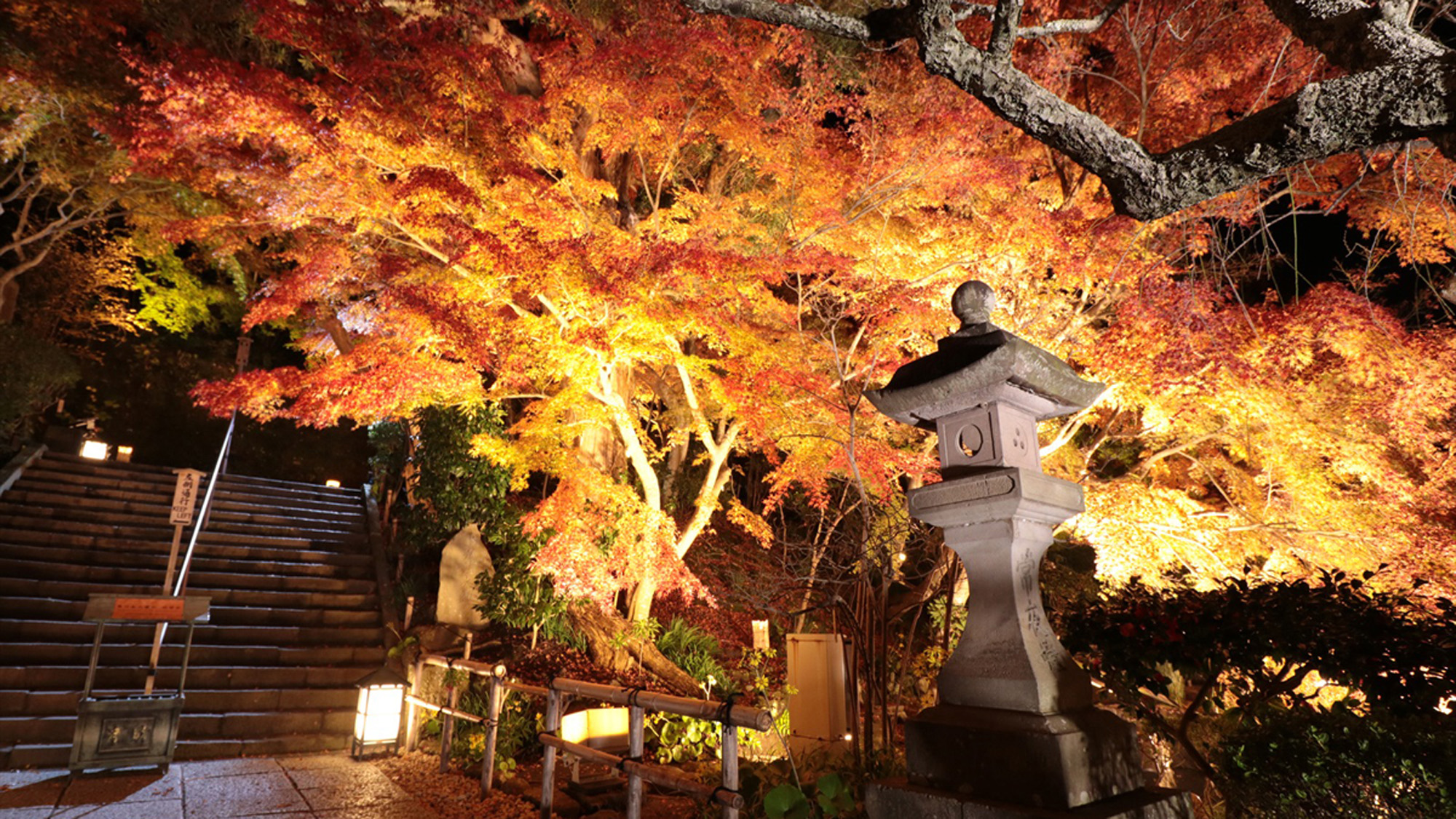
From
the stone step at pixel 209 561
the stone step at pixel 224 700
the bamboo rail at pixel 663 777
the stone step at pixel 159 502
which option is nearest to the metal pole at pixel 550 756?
the bamboo rail at pixel 663 777

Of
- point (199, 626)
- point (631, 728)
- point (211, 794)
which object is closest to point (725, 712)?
point (631, 728)

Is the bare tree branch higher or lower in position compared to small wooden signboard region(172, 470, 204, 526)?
higher

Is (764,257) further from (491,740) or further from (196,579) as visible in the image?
(196,579)

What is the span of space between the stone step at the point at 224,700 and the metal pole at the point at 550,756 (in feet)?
13.6

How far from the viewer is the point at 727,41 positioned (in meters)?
9.70

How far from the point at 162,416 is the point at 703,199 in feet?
58.3

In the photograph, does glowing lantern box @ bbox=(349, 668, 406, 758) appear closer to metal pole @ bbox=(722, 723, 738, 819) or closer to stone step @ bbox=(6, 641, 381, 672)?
stone step @ bbox=(6, 641, 381, 672)

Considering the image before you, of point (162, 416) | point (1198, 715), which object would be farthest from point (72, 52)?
point (1198, 715)

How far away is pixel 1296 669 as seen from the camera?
13.0 ft

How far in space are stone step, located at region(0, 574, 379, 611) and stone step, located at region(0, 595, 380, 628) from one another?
11 centimetres

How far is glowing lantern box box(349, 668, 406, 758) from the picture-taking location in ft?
24.7

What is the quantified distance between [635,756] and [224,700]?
6.15 meters

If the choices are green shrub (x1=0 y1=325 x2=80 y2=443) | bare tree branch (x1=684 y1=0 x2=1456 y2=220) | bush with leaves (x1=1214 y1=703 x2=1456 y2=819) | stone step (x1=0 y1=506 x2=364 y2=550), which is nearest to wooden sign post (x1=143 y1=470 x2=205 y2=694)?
stone step (x1=0 y1=506 x2=364 y2=550)

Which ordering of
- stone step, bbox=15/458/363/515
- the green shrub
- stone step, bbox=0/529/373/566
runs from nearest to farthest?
stone step, bbox=0/529/373/566 → stone step, bbox=15/458/363/515 → the green shrub
